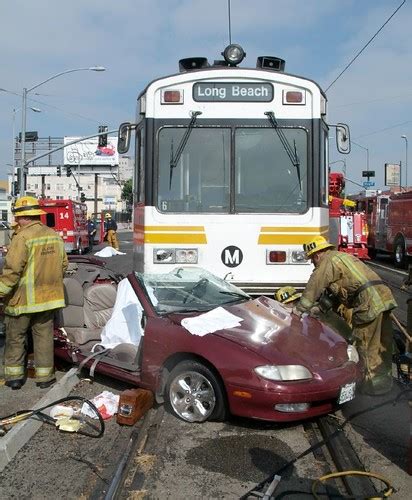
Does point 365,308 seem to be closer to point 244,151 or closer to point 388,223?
point 244,151

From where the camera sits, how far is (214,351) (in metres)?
4.98

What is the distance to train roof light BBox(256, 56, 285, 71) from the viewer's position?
729 centimetres

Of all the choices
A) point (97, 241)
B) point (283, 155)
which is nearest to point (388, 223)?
point (283, 155)

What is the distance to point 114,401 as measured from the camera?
5473 mm


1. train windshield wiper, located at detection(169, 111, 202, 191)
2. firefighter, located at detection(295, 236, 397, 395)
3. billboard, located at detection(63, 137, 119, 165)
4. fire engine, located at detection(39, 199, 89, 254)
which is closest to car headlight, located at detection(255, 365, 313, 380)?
firefighter, located at detection(295, 236, 397, 395)

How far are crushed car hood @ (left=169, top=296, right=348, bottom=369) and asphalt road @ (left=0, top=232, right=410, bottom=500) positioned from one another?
1.96 ft

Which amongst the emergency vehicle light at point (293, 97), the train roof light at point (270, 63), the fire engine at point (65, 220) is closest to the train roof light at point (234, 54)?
the train roof light at point (270, 63)

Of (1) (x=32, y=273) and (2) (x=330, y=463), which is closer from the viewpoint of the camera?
(2) (x=330, y=463)

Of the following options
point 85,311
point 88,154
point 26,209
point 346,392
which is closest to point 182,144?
point 26,209

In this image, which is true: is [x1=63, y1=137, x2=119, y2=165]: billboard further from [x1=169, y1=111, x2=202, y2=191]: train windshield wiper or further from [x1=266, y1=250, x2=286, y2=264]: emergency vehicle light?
[x1=266, y1=250, x2=286, y2=264]: emergency vehicle light

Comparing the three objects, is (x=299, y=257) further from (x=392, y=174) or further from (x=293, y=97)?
(x=392, y=174)

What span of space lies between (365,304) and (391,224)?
17.2 m

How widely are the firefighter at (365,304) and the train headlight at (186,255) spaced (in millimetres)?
1518

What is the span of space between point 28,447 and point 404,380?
3698 mm
